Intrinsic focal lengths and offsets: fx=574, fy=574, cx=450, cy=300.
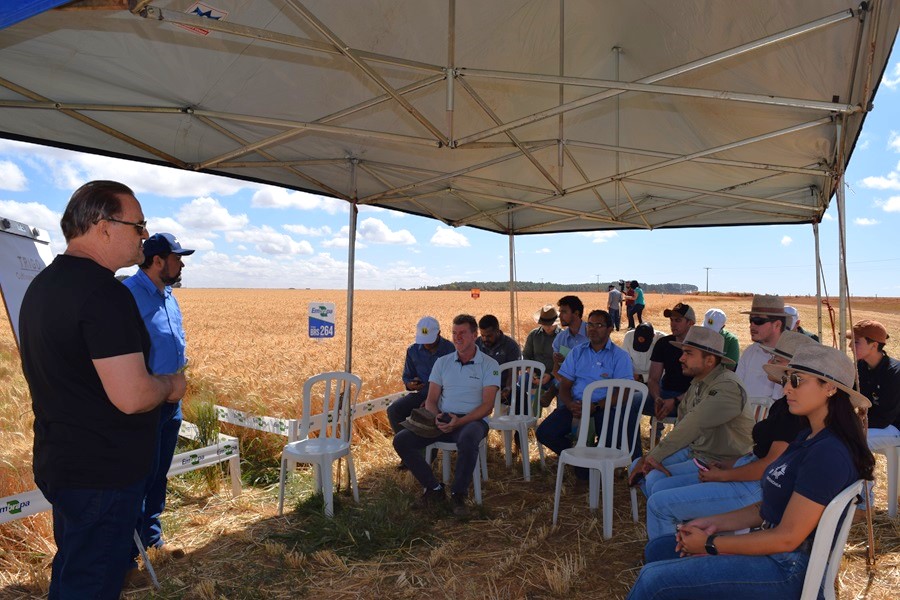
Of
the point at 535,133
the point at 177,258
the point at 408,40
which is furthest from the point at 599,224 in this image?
the point at 177,258

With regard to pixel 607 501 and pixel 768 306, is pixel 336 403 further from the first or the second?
pixel 768 306

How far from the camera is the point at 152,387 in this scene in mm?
2174

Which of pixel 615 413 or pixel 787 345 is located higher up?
pixel 787 345

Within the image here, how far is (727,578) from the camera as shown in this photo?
2.29 meters

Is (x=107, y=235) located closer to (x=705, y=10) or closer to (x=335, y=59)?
(x=335, y=59)

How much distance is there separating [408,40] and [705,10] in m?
1.78

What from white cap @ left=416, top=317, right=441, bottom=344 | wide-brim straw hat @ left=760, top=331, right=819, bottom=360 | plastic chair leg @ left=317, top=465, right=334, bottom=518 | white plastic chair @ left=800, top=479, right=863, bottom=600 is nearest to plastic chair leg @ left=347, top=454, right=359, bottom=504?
plastic chair leg @ left=317, top=465, right=334, bottom=518

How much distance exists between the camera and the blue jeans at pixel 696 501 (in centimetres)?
318

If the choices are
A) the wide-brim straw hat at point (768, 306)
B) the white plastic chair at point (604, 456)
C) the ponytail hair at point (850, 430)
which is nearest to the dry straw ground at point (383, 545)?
the white plastic chair at point (604, 456)

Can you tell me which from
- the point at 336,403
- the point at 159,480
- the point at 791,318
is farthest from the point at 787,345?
the point at 159,480

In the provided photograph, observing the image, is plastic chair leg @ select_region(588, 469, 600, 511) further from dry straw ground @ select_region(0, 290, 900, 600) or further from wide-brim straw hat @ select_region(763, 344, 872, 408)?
wide-brim straw hat @ select_region(763, 344, 872, 408)

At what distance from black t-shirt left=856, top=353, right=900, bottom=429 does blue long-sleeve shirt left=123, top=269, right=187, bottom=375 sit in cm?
501

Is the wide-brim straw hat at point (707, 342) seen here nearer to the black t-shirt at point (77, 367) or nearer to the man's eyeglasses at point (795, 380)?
the man's eyeglasses at point (795, 380)

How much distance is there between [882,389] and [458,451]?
3.36 m
